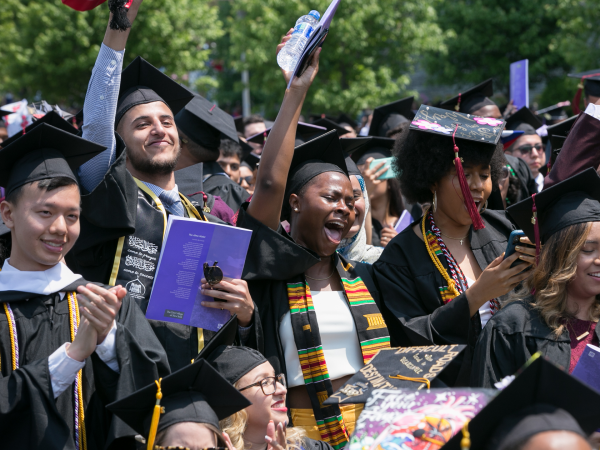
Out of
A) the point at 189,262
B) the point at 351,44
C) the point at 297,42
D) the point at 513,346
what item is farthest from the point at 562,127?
the point at 351,44

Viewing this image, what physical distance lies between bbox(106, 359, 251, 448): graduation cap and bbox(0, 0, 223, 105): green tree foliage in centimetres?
1517

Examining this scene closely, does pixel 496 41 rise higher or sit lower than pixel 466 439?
higher

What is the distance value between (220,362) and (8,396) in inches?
35.7

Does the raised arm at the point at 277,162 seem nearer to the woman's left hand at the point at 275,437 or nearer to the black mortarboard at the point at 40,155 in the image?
the black mortarboard at the point at 40,155

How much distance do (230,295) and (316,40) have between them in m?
1.36

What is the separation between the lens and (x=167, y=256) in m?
3.14

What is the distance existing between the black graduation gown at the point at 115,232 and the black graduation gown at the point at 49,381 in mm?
377

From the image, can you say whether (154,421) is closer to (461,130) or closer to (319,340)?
(319,340)

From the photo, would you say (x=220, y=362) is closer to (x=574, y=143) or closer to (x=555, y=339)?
(x=555, y=339)

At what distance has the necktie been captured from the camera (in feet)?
12.4

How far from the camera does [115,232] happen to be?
3.40 meters

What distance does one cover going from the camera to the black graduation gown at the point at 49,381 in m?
2.60

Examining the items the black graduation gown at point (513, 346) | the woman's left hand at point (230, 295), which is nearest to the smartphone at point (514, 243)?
the black graduation gown at point (513, 346)

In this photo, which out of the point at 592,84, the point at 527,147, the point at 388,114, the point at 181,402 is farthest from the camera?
the point at 527,147
